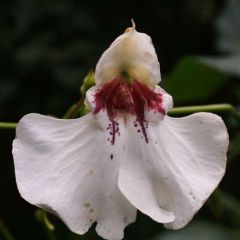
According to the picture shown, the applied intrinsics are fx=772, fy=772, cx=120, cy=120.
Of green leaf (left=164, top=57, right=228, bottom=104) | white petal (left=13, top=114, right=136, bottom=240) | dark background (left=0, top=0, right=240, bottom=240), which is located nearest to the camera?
white petal (left=13, top=114, right=136, bottom=240)

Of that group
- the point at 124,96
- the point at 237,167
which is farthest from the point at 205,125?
the point at 237,167

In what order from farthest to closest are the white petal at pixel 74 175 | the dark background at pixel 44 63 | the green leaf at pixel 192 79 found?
the dark background at pixel 44 63, the green leaf at pixel 192 79, the white petal at pixel 74 175

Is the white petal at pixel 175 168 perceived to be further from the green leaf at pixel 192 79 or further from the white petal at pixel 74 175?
the green leaf at pixel 192 79

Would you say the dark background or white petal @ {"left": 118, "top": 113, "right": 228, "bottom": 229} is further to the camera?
the dark background

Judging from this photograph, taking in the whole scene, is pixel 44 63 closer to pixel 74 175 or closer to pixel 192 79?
pixel 192 79

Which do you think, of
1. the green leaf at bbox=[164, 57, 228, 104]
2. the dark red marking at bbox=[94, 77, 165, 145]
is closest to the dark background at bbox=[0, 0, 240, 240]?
the green leaf at bbox=[164, 57, 228, 104]

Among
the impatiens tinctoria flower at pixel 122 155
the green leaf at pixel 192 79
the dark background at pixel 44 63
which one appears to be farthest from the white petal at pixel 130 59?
the dark background at pixel 44 63

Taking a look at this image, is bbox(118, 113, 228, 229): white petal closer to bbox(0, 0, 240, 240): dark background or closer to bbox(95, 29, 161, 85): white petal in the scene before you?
bbox(95, 29, 161, 85): white petal
